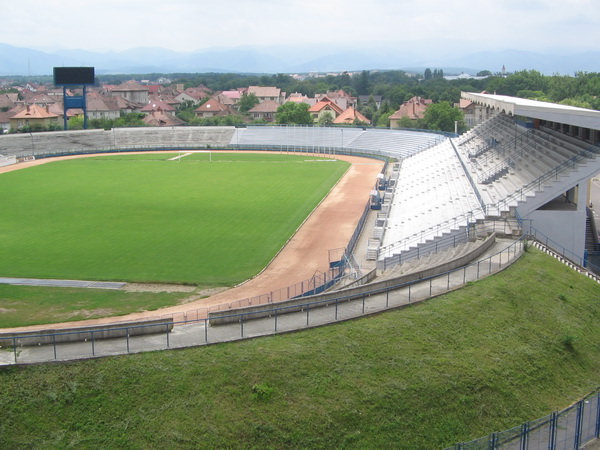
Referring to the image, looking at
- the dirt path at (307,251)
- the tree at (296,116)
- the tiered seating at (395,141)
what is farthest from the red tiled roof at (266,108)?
the dirt path at (307,251)

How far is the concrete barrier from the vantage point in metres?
20.4

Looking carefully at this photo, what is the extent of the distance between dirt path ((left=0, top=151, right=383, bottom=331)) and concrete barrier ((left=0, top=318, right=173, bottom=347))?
6523 mm

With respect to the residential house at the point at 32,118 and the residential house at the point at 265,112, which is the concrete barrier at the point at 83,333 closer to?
the residential house at the point at 32,118

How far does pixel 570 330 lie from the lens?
24.1 metres

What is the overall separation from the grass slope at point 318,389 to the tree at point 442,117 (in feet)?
287

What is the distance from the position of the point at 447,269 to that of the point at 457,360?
7895 mm

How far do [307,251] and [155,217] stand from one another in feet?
48.5

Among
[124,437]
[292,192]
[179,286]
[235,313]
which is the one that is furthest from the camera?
[292,192]

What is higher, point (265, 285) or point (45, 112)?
point (45, 112)

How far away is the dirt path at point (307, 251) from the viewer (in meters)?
29.9

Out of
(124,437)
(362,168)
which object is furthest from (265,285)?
(362,168)

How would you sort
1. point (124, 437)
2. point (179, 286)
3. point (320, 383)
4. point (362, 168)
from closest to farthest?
point (124, 437), point (320, 383), point (179, 286), point (362, 168)

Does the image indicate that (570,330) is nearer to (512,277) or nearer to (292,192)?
(512,277)

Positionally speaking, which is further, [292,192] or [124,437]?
[292,192]
